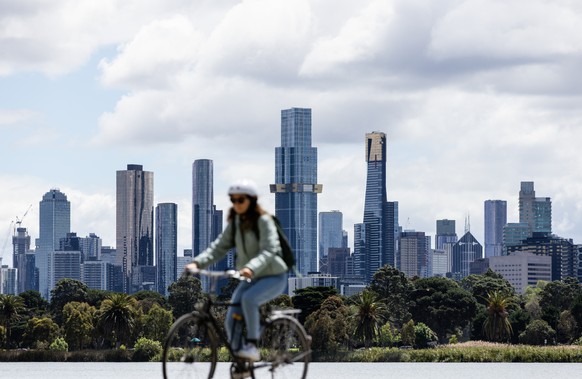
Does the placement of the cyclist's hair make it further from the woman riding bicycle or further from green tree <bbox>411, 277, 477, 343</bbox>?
green tree <bbox>411, 277, 477, 343</bbox>

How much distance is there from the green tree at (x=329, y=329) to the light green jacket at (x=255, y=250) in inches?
4013

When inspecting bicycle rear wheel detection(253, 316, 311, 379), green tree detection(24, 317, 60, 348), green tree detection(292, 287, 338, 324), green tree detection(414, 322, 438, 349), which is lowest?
green tree detection(414, 322, 438, 349)

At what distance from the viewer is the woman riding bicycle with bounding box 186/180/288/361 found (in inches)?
721

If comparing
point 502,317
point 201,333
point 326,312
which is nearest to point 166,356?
point 201,333

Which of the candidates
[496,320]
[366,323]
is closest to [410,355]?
[366,323]

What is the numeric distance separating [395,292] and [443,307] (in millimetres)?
7058

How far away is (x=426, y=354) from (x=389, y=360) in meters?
4.62

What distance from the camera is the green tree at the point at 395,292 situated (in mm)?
180500

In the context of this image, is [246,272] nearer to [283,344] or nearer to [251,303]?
[251,303]

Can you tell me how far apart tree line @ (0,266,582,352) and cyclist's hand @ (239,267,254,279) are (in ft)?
A: 316

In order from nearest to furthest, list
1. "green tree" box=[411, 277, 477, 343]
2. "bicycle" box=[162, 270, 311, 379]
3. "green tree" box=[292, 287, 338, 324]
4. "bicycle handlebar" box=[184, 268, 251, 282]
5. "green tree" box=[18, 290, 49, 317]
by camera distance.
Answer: "bicycle handlebar" box=[184, 268, 251, 282]
"bicycle" box=[162, 270, 311, 379]
"green tree" box=[292, 287, 338, 324]
"green tree" box=[18, 290, 49, 317]
"green tree" box=[411, 277, 477, 343]

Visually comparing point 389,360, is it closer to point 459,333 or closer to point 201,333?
point 459,333

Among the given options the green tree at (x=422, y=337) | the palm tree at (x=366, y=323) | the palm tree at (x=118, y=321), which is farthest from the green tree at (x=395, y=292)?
the palm tree at (x=118, y=321)

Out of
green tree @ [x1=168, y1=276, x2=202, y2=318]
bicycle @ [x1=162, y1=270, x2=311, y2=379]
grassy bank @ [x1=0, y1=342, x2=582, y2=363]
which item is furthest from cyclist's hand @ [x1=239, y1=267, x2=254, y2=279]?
green tree @ [x1=168, y1=276, x2=202, y2=318]
